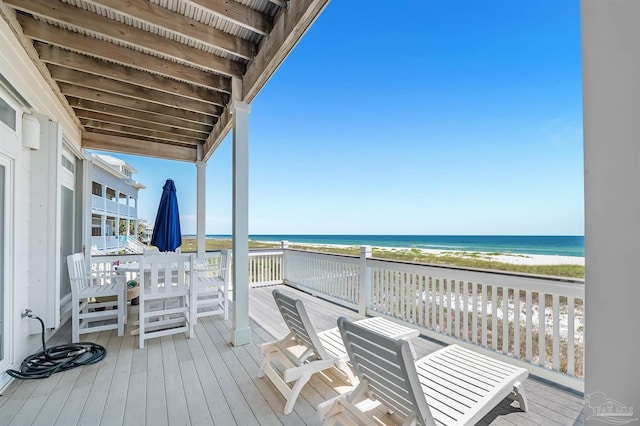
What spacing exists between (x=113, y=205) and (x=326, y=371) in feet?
38.2

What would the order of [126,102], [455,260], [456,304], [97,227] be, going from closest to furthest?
1. [456,304]
2. [126,102]
3. [97,227]
4. [455,260]

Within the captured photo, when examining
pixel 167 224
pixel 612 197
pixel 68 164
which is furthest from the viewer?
pixel 167 224

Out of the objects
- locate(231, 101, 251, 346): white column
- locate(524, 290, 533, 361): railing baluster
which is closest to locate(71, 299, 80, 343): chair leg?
locate(231, 101, 251, 346): white column

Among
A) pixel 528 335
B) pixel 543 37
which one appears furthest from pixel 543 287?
pixel 543 37

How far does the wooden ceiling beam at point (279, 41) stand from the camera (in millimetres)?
2061

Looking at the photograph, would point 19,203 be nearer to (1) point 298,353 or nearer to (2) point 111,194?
(1) point 298,353

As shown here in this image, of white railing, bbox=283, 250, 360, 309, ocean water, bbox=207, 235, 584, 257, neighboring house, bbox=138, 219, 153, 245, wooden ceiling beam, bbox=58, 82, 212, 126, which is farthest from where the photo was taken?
ocean water, bbox=207, 235, 584, 257

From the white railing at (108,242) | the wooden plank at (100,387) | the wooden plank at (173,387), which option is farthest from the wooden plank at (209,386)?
the white railing at (108,242)

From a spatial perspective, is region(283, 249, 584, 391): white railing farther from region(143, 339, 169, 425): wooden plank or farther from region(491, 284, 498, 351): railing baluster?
region(143, 339, 169, 425): wooden plank

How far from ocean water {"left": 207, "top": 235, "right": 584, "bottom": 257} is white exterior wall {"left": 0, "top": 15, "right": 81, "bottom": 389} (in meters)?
25.0

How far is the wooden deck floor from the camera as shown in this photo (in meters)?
1.93

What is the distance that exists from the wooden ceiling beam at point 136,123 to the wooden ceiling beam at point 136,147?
0.56 metres

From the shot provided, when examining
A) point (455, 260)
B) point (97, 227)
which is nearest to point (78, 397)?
Answer: point (97, 227)

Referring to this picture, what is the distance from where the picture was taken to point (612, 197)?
0.67 m
